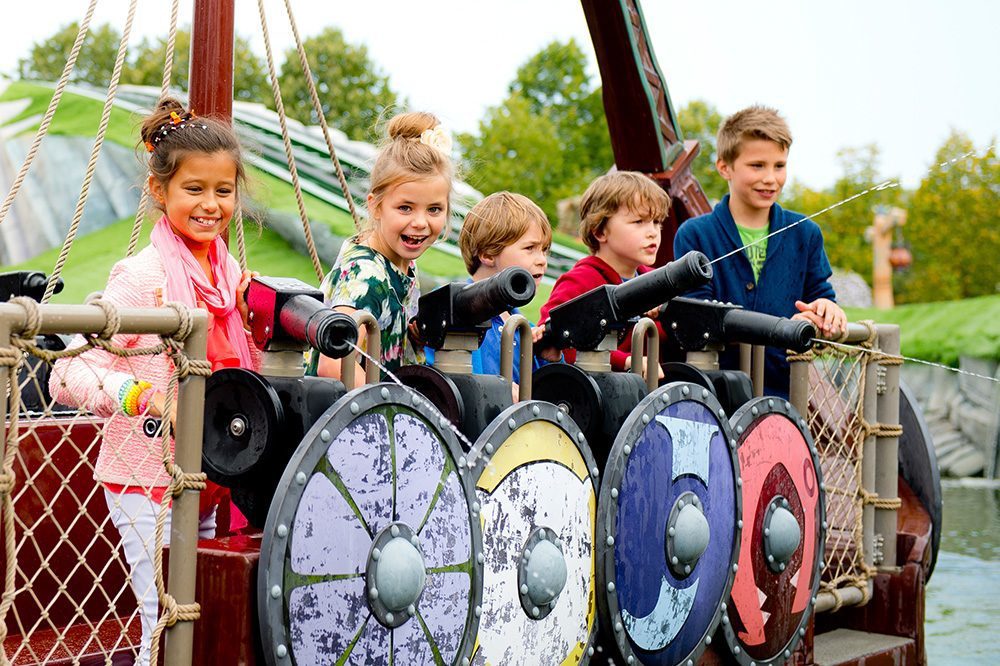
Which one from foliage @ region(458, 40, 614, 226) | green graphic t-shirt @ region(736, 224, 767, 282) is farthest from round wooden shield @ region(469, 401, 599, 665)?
foliage @ region(458, 40, 614, 226)

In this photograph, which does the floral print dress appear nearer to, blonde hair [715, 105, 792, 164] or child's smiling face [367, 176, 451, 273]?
child's smiling face [367, 176, 451, 273]

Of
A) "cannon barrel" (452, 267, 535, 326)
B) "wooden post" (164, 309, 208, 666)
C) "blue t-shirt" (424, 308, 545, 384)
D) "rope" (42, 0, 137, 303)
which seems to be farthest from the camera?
"rope" (42, 0, 137, 303)

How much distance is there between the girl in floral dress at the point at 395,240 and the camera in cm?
255

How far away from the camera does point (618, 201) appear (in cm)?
328

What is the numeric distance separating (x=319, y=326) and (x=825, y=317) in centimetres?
175

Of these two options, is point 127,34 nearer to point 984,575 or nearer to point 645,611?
point 645,611

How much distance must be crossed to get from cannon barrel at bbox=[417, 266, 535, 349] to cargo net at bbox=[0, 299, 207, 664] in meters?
0.49

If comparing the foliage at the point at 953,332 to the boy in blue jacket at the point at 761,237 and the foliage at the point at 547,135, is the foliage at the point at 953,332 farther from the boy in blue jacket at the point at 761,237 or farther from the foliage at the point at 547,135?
the boy in blue jacket at the point at 761,237

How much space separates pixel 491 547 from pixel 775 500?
96 centimetres

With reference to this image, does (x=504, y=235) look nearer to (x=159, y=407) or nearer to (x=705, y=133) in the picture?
(x=159, y=407)

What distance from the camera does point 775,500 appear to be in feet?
9.23

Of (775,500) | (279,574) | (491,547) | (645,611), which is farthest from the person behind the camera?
(775,500)

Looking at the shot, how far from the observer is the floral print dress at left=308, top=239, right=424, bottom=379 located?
253 centimetres

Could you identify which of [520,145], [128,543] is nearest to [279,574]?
[128,543]
